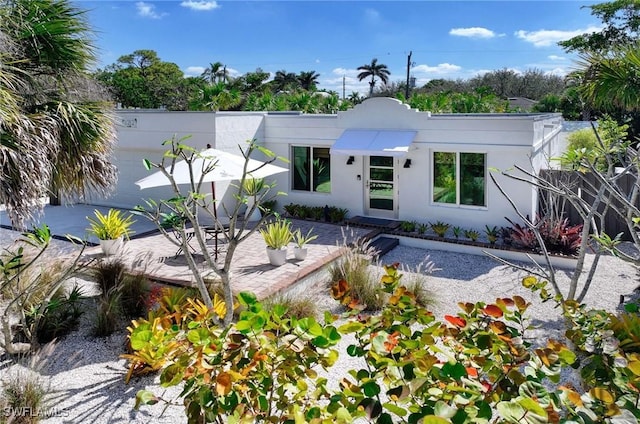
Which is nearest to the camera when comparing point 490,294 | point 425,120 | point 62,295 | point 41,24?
point 41,24

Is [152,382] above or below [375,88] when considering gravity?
below

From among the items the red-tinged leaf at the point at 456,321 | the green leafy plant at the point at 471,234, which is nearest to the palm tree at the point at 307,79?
the green leafy plant at the point at 471,234

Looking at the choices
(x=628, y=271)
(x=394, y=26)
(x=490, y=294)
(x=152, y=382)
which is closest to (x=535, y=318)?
(x=490, y=294)

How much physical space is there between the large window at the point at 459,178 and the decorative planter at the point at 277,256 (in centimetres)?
1023

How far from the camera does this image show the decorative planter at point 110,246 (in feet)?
63.5

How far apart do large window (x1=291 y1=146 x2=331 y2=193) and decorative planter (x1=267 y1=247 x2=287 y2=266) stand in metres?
9.96

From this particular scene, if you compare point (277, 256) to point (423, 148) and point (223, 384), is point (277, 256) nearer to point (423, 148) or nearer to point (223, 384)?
point (423, 148)

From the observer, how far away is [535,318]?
46.3ft

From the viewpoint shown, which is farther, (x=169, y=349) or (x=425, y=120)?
(x=425, y=120)

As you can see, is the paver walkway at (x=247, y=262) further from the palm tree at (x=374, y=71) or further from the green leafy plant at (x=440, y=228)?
the palm tree at (x=374, y=71)

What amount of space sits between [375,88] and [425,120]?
91.4 m

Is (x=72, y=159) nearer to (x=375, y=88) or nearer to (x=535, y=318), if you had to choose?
(x=535, y=318)

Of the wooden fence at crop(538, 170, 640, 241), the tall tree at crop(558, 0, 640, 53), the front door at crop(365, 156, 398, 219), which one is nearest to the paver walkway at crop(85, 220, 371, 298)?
the front door at crop(365, 156, 398, 219)

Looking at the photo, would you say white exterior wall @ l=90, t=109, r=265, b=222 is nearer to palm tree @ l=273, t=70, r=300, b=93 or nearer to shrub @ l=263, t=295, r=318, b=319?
shrub @ l=263, t=295, r=318, b=319
